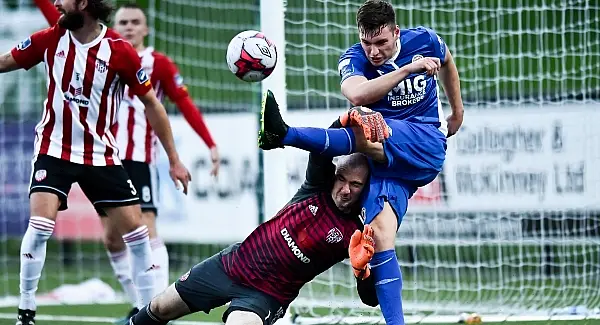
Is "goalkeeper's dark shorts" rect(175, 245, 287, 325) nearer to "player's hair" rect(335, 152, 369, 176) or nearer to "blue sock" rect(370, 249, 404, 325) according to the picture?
"blue sock" rect(370, 249, 404, 325)

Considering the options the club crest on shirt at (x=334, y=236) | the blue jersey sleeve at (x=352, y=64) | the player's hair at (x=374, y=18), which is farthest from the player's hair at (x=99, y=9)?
the club crest on shirt at (x=334, y=236)

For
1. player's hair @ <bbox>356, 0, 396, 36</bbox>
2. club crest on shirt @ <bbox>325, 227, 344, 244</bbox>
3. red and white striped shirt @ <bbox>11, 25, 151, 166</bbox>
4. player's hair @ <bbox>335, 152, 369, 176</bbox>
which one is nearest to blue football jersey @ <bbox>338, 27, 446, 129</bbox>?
player's hair @ <bbox>356, 0, 396, 36</bbox>

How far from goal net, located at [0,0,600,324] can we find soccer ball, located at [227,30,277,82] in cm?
106

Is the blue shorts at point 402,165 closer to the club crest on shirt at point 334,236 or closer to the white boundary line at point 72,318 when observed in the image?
the club crest on shirt at point 334,236

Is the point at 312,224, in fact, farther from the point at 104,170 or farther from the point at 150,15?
the point at 150,15

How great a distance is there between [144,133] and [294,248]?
269 centimetres

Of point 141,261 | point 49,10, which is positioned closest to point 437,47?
point 141,261

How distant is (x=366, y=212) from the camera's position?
4715 millimetres

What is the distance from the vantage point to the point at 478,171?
919 centimetres

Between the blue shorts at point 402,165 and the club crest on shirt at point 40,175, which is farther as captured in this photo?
the club crest on shirt at point 40,175

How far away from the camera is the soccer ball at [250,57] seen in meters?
4.98

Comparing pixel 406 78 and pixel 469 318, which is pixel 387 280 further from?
pixel 469 318

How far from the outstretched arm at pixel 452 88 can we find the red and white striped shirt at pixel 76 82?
174 centimetres

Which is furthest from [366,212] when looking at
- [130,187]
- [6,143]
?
[6,143]
